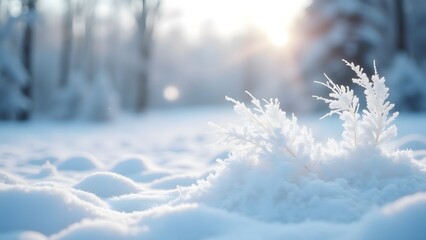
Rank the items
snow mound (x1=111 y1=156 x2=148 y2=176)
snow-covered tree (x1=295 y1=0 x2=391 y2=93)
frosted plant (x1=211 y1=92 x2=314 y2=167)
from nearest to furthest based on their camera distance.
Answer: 1. frosted plant (x1=211 y1=92 x2=314 y2=167)
2. snow mound (x1=111 y1=156 x2=148 y2=176)
3. snow-covered tree (x1=295 y1=0 x2=391 y2=93)

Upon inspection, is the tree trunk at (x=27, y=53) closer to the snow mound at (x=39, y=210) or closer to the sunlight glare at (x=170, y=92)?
the snow mound at (x=39, y=210)

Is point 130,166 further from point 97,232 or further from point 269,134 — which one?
point 97,232

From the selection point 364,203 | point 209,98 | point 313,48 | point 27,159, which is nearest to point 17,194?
point 364,203

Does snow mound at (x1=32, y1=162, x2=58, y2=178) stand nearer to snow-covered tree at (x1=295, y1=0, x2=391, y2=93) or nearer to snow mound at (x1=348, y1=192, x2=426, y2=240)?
snow mound at (x1=348, y1=192, x2=426, y2=240)

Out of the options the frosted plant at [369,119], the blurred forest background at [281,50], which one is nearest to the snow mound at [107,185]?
the frosted plant at [369,119]

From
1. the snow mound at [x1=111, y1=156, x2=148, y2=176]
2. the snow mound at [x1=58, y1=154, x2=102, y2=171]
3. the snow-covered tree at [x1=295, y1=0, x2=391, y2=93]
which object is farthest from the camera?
the snow-covered tree at [x1=295, y1=0, x2=391, y2=93]

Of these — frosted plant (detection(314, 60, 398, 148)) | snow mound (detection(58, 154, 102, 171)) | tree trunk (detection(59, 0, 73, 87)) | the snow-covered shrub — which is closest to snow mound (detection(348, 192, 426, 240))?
the snow-covered shrub

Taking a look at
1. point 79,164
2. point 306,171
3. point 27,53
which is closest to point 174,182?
point 306,171

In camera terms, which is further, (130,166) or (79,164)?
(79,164)
